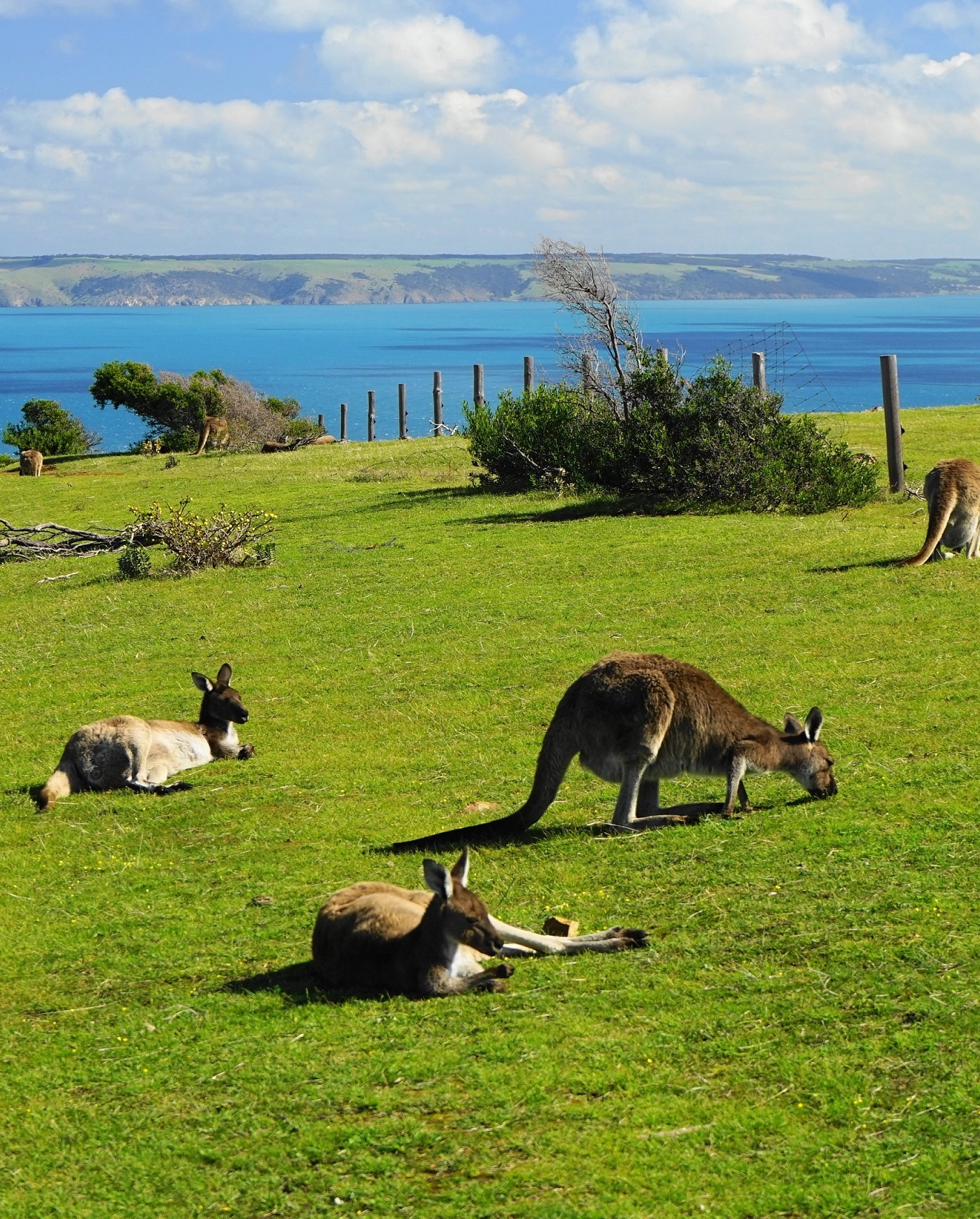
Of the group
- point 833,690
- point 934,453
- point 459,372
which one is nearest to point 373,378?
point 459,372

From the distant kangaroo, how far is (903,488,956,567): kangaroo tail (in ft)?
28.3

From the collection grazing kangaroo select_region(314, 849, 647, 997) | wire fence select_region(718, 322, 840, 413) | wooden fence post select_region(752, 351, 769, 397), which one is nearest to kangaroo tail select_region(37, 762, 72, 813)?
grazing kangaroo select_region(314, 849, 647, 997)

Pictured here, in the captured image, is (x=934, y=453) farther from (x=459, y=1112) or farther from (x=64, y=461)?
(x=64, y=461)

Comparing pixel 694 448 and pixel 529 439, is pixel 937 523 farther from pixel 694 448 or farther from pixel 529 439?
pixel 529 439

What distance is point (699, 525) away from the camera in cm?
2180

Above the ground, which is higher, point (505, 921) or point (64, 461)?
point (64, 461)

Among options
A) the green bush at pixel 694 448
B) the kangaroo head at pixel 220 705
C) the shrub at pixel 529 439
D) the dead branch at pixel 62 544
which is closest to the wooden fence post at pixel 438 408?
the shrub at pixel 529 439

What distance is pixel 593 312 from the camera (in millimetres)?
27641

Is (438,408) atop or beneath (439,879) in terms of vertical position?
atop

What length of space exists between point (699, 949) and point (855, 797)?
2586mm

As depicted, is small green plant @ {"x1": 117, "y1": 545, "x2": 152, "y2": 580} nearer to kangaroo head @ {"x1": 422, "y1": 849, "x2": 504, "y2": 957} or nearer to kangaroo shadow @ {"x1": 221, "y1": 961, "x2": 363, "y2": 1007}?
kangaroo shadow @ {"x1": 221, "y1": 961, "x2": 363, "y2": 1007}

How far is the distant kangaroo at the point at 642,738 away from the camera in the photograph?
8359 millimetres

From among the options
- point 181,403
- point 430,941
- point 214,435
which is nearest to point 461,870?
point 430,941

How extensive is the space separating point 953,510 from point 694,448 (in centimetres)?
765
